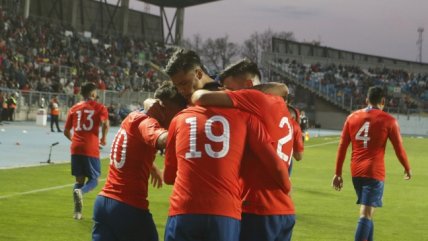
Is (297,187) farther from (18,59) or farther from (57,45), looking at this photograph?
(57,45)

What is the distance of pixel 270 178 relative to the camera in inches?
177

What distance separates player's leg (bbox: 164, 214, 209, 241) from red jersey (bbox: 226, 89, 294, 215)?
1.82 feet

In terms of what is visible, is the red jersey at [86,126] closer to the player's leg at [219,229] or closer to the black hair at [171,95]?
the black hair at [171,95]

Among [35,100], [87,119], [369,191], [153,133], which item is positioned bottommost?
[35,100]

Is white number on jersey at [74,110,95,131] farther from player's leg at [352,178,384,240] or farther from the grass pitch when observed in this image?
player's leg at [352,178,384,240]

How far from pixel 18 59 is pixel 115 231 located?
38469 mm

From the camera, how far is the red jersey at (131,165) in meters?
5.40

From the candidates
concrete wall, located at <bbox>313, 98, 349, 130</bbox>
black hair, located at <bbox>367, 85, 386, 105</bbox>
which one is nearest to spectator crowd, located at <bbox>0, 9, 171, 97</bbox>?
concrete wall, located at <bbox>313, 98, 349, 130</bbox>

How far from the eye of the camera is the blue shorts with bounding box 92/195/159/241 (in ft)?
17.6

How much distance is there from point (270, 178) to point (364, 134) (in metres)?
4.85

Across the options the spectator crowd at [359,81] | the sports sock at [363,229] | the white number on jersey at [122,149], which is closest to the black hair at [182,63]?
the white number on jersey at [122,149]

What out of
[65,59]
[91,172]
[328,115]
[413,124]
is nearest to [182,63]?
[91,172]

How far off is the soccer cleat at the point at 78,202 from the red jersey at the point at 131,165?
5422 mm

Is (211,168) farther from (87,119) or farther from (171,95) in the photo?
(87,119)
